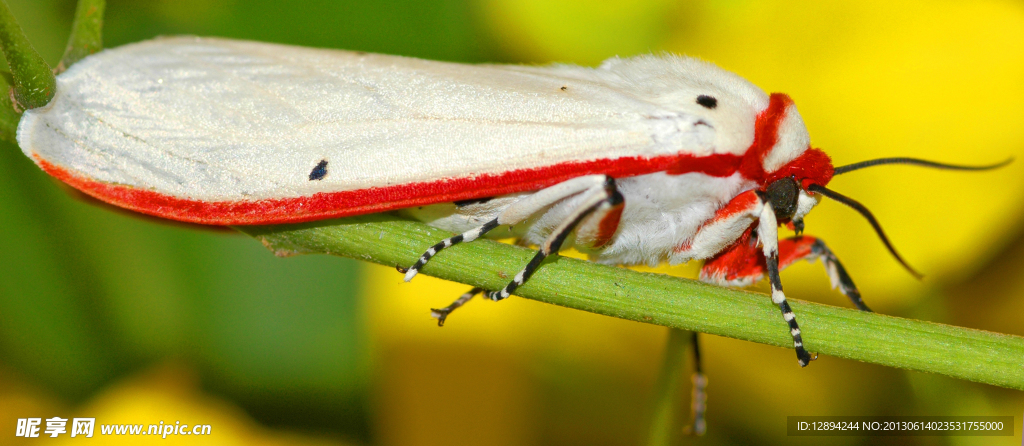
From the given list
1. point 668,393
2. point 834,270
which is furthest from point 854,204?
point 668,393

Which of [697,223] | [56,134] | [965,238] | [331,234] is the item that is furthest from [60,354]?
[965,238]

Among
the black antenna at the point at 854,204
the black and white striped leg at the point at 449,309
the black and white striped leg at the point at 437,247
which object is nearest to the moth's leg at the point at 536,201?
the black and white striped leg at the point at 437,247

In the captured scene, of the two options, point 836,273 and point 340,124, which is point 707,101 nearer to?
point 836,273

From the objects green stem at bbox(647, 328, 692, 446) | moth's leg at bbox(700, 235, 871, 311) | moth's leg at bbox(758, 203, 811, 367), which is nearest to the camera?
moth's leg at bbox(758, 203, 811, 367)

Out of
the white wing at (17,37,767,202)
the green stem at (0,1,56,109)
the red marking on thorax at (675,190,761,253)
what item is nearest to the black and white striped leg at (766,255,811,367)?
the red marking on thorax at (675,190,761,253)

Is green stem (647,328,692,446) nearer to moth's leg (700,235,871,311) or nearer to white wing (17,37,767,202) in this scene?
moth's leg (700,235,871,311)

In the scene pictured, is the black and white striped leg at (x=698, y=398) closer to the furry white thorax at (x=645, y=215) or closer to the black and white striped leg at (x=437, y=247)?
the furry white thorax at (x=645, y=215)
